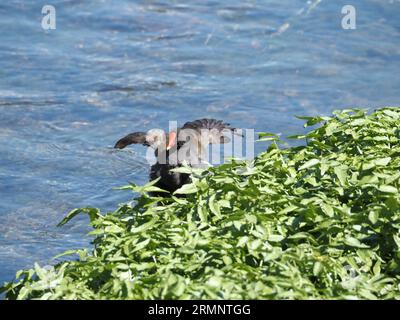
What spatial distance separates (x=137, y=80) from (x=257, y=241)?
717 cm

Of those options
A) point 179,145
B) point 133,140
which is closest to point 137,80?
point 133,140

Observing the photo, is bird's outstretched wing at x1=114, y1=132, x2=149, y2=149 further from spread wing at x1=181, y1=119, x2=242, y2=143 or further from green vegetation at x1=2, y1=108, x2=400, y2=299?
green vegetation at x1=2, y1=108, x2=400, y2=299

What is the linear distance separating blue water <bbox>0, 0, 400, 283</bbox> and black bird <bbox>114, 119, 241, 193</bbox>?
74cm

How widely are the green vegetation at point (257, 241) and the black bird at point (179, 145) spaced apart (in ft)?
7.79

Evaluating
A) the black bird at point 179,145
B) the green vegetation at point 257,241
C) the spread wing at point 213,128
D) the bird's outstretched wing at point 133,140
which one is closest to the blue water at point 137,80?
the bird's outstretched wing at point 133,140

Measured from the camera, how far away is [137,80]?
11297 millimetres

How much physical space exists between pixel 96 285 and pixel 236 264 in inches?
28.3

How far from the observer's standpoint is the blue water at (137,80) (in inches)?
347

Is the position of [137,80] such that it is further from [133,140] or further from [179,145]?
[179,145]

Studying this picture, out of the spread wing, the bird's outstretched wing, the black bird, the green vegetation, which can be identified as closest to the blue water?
the bird's outstretched wing

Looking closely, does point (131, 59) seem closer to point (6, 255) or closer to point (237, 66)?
point (237, 66)

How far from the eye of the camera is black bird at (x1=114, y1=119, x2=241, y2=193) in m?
7.70

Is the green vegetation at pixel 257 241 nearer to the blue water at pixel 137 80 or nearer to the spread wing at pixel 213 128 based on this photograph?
the blue water at pixel 137 80
